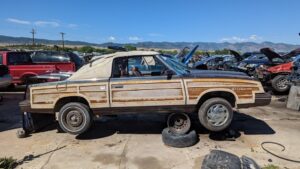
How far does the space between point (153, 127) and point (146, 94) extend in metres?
1.34

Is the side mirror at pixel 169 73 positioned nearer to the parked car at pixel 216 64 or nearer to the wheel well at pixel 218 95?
the wheel well at pixel 218 95

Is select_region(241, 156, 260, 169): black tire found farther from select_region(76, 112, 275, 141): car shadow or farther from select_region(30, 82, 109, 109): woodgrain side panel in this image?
select_region(30, 82, 109, 109): woodgrain side panel

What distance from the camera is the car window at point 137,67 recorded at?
6555mm

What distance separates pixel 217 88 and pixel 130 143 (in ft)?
6.82

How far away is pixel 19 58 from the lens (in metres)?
13.6

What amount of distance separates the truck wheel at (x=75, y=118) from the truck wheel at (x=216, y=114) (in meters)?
2.37

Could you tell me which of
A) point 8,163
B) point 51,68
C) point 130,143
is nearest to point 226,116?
point 130,143

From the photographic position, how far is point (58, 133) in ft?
23.1

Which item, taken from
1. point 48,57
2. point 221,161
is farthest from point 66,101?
point 48,57

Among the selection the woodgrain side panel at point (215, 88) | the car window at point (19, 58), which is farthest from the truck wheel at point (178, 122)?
the car window at point (19, 58)

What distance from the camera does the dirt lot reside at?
17.2 ft

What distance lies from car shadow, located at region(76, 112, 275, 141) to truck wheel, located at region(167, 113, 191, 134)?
584mm

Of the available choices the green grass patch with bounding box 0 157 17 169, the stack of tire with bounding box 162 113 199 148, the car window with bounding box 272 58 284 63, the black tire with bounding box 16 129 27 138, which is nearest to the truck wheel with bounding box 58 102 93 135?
the black tire with bounding box 16 129 27 138

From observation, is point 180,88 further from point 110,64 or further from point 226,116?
point 110,64
